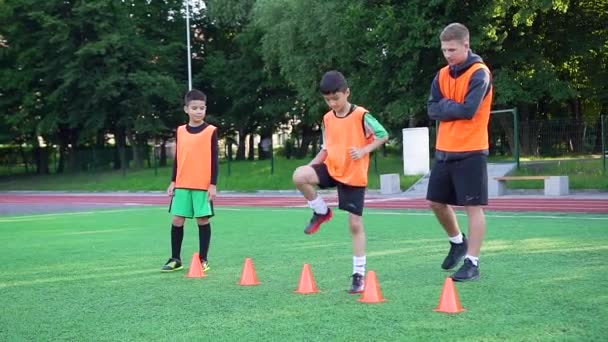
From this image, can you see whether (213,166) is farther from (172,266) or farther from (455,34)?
(455,34)

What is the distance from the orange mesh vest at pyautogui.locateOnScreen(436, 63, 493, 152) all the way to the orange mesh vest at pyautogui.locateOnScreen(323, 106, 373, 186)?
0.77 metres

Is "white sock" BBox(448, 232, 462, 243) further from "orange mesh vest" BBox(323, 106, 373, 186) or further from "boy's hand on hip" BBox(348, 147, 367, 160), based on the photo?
"boy's hand on hip" BBox(348, 147, 367, 160)

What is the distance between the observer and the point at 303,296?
6.07 m

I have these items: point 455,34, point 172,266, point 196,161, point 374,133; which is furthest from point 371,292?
point 196,161

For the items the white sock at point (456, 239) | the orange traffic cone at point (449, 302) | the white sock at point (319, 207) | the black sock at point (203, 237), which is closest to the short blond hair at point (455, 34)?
the white sock at point (319, 207)

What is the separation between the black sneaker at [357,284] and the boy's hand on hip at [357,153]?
966mm

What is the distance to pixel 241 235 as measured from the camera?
11.8 m

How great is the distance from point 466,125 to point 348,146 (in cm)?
106

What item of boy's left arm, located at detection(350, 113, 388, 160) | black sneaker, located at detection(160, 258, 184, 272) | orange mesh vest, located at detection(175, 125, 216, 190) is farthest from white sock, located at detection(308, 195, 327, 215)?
black sneaker, located at detection(160, 258, 184, 272)

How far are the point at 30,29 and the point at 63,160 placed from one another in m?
9.11

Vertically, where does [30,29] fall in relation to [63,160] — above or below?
above

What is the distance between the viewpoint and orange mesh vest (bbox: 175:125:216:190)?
802cm

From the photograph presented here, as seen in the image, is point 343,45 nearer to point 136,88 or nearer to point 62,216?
point 136,88

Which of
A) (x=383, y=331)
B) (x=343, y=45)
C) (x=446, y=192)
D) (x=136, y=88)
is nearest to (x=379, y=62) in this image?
(x=343, y=45)
